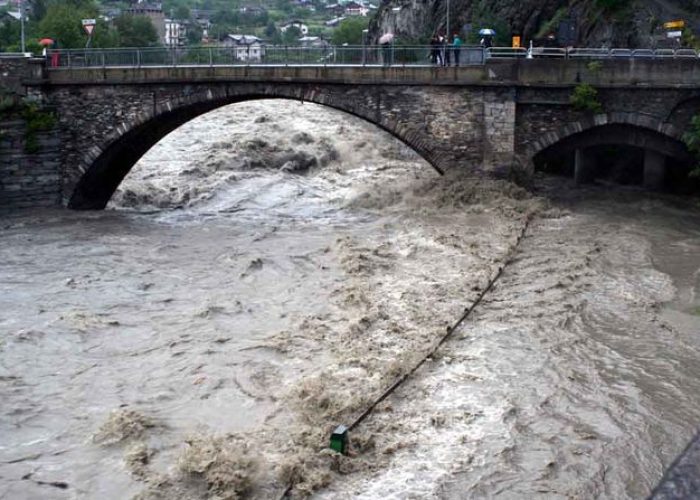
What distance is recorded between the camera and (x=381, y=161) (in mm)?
40750

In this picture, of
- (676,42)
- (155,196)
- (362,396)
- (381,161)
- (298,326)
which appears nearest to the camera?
(362,396)

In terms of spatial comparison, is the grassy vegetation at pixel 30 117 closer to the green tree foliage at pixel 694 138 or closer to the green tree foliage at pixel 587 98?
the green tree foliage at pixel 587 98

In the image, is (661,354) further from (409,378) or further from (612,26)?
(612,26)

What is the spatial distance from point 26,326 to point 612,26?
25.7 m

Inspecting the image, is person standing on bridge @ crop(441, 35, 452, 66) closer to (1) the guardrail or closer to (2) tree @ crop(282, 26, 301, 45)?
(1) the guardrail

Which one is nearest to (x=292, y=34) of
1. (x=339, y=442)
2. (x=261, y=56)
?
(x=261, y=56)

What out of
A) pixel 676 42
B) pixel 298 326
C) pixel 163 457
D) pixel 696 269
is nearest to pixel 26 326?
pixel 298 326

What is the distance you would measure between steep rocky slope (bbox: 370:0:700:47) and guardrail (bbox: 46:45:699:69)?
513 centimetres

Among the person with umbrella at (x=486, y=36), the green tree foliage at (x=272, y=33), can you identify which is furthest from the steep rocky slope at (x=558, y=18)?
the green tree foliage at (x=272, y=33)

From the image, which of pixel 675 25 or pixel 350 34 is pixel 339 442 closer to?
pixel 675 25

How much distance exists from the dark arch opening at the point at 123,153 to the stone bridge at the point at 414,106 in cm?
8

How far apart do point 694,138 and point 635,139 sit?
2.44 metres

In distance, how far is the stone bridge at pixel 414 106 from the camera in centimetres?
2675

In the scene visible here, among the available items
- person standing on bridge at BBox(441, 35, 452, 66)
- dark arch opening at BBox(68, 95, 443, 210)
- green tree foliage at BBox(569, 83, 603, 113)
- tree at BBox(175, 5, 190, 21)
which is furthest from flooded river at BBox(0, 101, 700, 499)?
tree at BBox(175, 5, 190, 21)
